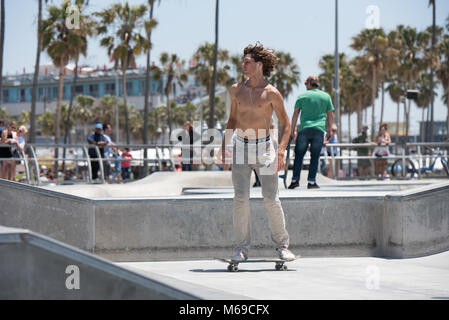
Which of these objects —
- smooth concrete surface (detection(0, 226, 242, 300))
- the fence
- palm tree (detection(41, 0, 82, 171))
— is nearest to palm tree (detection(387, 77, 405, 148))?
palm tree (detection(41, 0, 82, 171))

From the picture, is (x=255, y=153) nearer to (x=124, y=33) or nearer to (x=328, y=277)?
(x=328, y=277)

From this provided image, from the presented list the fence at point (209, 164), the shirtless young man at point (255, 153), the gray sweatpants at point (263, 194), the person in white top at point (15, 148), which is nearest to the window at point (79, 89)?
→ the fence at point (209, 164)

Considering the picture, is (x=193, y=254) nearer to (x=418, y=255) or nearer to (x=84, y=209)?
(x=84, y=209)

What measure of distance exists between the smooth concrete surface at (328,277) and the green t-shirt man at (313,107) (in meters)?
2.62

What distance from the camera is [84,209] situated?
272 inches

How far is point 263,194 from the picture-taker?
602 cm

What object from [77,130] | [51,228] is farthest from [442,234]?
[77,130]

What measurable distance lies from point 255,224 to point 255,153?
51.4 inches

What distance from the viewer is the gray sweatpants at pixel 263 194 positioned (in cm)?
598

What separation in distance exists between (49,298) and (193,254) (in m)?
3.52

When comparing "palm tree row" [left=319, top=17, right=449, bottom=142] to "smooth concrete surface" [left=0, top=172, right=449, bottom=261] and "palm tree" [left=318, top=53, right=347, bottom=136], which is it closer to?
"palm tree" [left=318, top=53, right=347, bottom=136]

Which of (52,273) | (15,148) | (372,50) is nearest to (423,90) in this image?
(372,50)

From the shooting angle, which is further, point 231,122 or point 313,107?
point 313,107
